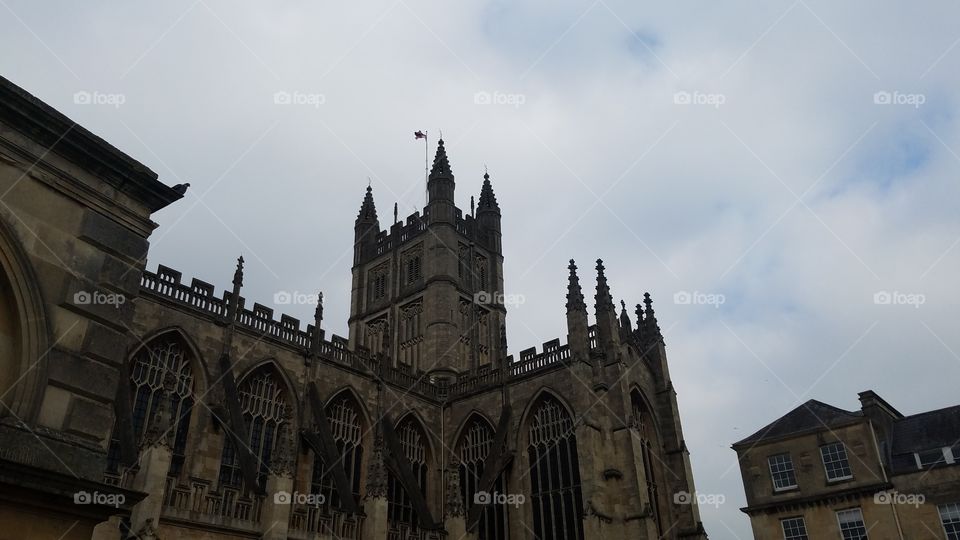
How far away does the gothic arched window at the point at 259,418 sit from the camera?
67.1ft

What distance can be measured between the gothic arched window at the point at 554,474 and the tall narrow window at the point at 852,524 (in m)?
9.40

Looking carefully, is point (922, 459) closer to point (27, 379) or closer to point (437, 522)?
point (437, 522)

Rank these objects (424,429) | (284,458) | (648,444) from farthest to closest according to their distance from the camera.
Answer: (424,429) → (648,444) → (284,458)

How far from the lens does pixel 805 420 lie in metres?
27.1

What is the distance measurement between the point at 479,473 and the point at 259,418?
8537 millimetres

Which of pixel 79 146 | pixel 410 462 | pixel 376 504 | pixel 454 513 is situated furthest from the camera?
pixel 410 462

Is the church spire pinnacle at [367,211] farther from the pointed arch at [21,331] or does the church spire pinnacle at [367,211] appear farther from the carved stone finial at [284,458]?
the pointed arch at [21,331]

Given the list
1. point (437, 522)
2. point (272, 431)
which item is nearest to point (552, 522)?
point (437, 522)

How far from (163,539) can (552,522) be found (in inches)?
494

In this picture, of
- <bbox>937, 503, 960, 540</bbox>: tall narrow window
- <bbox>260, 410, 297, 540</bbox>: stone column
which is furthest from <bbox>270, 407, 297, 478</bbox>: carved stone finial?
<bbox>937, 503, 960, 540</bbox>: tall narrow window

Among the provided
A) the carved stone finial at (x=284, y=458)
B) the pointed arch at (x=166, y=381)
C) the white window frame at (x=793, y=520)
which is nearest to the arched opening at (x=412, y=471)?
the carved stone finial at (x=284, y=458)

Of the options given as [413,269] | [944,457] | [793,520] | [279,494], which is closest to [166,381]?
[279,494]

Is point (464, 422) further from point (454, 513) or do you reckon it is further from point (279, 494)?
point (279, 494)

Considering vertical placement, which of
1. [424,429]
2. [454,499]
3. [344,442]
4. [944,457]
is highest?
[424,429]
